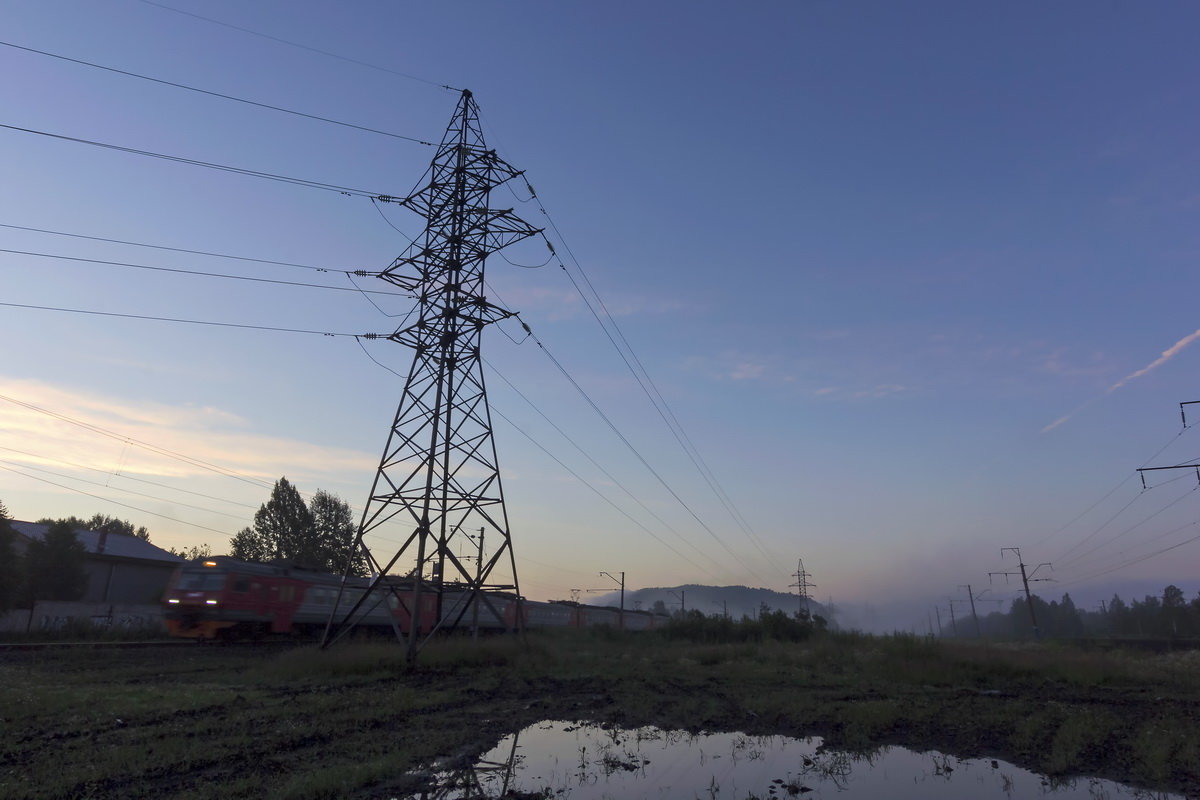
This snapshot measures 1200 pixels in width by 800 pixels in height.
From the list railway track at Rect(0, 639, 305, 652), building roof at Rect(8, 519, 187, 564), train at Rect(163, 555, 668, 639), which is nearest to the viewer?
railway track at Rect(0, 639, 305, 652)

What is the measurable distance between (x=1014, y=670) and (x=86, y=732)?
29141mm

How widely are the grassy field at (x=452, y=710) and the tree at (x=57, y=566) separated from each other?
102ft

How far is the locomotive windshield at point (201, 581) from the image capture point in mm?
28938

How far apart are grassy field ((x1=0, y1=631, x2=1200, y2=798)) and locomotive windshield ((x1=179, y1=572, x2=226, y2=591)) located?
3.27 meters

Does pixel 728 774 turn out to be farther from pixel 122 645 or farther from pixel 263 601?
pixel 263 601

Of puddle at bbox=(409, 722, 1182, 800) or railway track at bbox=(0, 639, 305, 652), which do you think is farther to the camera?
railway track at bbox=(0, 639, 305, 652)

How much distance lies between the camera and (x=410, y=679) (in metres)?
19.3

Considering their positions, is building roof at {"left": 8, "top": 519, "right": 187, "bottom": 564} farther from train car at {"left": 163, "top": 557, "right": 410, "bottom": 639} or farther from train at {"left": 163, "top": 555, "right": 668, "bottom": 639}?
train car at {"left": 163, "top": 557, "right": 410, "bottom": 639}

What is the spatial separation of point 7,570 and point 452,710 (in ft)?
132

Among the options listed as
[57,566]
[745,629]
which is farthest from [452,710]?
[57,566]

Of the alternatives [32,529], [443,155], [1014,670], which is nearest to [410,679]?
[443,155]

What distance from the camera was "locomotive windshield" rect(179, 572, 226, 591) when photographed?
2894 cm

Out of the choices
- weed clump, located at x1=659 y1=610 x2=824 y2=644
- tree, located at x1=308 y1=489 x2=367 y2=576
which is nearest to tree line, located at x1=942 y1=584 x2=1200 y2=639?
weed clump, located at x1=659 y1=610 x2=824 y2=644

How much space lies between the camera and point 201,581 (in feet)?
96.2
